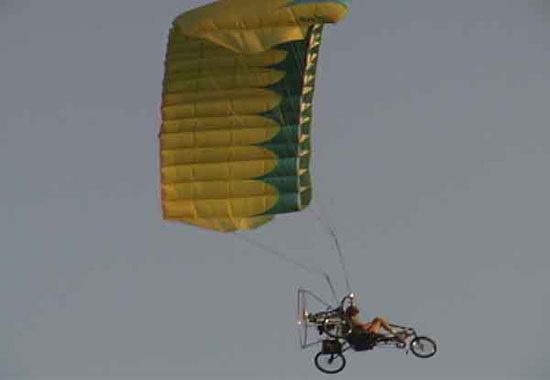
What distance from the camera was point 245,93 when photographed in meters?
36.8

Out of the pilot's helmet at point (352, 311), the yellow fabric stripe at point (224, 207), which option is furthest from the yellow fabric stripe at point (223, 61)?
the pilot's helmet at point (352, 311)

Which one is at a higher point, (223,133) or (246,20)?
(246,20)

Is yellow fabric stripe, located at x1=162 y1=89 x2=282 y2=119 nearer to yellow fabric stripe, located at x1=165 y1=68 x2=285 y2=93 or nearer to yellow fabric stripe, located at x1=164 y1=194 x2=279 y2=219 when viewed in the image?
yellow fabric stripe, located at x1=165 y1=68 x2=285 y2=93

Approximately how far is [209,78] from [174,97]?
1049mm

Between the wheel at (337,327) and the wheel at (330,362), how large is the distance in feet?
2.36

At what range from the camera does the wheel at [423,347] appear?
3841cm

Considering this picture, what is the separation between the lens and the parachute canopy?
36281 mm

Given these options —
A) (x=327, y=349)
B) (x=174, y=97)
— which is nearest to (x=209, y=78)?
(x=174, y=97)

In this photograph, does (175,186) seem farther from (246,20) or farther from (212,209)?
(246,20)

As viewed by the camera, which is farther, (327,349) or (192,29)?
(327,349)

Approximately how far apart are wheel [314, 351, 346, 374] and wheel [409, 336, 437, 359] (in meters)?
1.92

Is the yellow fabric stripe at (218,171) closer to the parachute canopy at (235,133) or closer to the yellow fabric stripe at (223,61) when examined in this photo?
the parachute canopy at (235,133)

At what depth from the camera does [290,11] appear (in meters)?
33.9

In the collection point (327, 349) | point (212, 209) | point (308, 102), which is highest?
point (308, 102)
